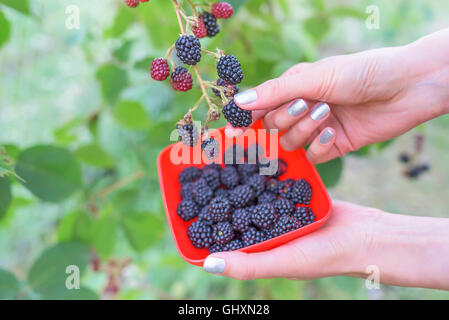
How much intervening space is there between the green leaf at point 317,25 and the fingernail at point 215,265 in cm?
131

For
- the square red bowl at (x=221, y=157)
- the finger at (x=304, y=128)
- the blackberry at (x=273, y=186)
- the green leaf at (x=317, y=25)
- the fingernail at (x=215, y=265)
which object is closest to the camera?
the fingernail at (x=215, y=265)

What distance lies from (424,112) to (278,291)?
957 mm

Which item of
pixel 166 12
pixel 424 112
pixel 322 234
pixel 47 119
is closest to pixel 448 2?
pixel 424 112

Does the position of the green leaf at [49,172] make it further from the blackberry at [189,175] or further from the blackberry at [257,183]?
the blackberry at [257,183]

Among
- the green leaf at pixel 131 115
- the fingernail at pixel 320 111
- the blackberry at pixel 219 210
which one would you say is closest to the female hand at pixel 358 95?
the fingernail at pixel 320 111

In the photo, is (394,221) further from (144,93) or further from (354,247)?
(144,93)

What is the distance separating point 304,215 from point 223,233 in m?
0.26

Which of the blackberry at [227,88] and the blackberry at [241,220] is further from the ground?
the blackberry at [227,88]

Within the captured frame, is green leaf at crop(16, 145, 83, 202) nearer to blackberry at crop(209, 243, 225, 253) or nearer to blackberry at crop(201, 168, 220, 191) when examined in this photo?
blackberry at crop(201, 168, 220, 191)

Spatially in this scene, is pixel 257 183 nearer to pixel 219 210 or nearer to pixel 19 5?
pixel 219 210

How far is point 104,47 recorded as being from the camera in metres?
2.30

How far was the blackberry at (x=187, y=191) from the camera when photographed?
126 cm

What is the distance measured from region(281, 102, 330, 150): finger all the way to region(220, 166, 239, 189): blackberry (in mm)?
217

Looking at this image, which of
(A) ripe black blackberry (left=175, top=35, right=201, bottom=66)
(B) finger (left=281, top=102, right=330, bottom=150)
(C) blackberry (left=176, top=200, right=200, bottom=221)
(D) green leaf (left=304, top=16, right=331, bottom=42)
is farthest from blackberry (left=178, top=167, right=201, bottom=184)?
(D) green leaf (left=304, top=16, right=331, bottom=42)
